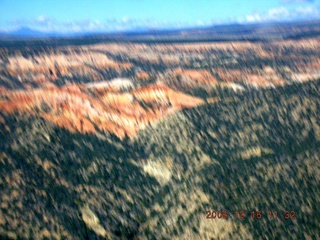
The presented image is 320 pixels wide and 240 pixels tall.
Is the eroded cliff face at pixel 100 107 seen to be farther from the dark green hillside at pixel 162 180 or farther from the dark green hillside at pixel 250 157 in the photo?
the dark green hillside at pixel 250 157

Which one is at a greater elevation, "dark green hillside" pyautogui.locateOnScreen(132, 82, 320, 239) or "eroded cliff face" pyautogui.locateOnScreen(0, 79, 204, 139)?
"eroded cliff face" pyautogui.locateOnScreen(0, 79, 204, 139)

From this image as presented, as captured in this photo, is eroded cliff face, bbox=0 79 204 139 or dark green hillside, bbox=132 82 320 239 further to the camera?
eroded cliff face, bbox=0 79 204 139

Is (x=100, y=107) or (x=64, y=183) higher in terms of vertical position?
(x=100, y=107)

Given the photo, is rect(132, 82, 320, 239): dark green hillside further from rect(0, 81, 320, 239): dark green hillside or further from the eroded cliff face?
the eroded cliff face

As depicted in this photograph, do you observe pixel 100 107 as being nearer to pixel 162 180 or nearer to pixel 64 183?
pixel 162 180

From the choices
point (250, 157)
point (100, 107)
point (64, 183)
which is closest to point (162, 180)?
point (64, 183)

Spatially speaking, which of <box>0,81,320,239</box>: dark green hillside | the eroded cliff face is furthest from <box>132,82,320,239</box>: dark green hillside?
the eroded cliff face

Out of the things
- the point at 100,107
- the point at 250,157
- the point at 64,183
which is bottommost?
the point at 250,157

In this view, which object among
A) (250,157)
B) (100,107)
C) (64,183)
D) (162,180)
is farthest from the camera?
(100,107)

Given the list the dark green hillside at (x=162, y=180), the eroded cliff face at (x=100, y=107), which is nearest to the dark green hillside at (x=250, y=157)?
the dark green hillside at (x=162, y=180)

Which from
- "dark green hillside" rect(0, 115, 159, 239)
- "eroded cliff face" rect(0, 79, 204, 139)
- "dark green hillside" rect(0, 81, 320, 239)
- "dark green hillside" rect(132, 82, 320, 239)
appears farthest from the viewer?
"eroded cliff face" rect(0, 79, 204, 139)
